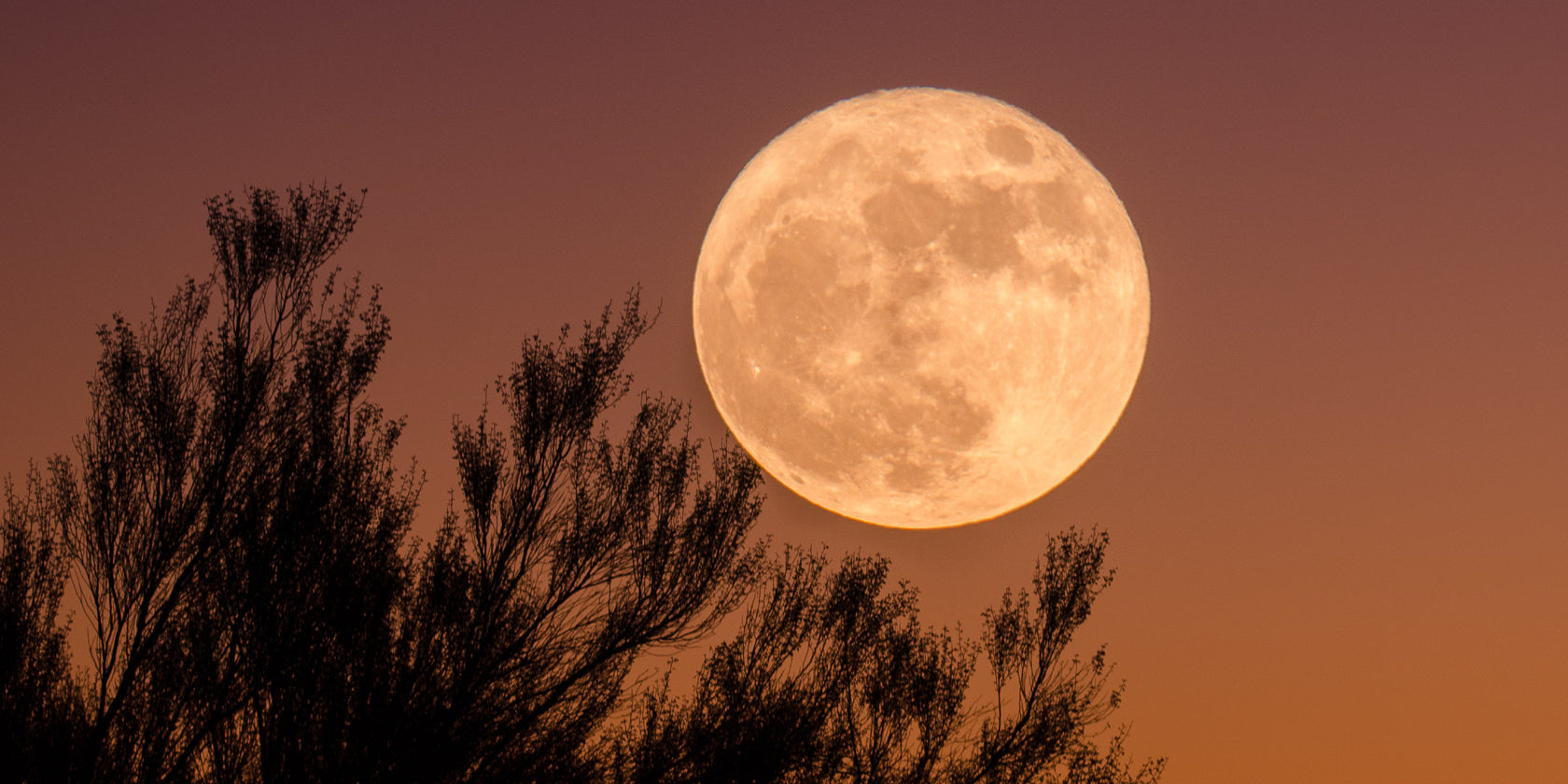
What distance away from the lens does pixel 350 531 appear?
1066 cm

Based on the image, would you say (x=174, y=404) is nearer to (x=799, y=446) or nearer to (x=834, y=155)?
(x=799, y=446)

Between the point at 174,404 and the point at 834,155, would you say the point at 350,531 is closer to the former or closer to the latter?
the point at 174,404

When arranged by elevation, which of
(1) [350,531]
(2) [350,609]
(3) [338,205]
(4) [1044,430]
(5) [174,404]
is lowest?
(2) [350,609]

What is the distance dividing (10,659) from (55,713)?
762 mm

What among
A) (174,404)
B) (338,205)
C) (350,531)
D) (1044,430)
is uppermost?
(338,205)

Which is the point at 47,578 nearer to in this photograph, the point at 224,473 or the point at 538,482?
the point at 224,473

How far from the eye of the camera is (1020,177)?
34.4ft

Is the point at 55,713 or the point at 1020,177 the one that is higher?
the point at 1020,177

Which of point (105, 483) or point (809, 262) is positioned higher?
point (809, 262)

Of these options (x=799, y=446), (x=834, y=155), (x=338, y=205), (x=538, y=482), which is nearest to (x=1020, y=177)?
(x=834, y=155)

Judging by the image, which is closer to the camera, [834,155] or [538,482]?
[834,155]

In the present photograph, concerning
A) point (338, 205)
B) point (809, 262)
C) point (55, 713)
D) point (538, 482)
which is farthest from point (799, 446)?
point (55, 713)

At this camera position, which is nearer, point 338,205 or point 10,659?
point 10,659

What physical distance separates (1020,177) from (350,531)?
23.3 ft
